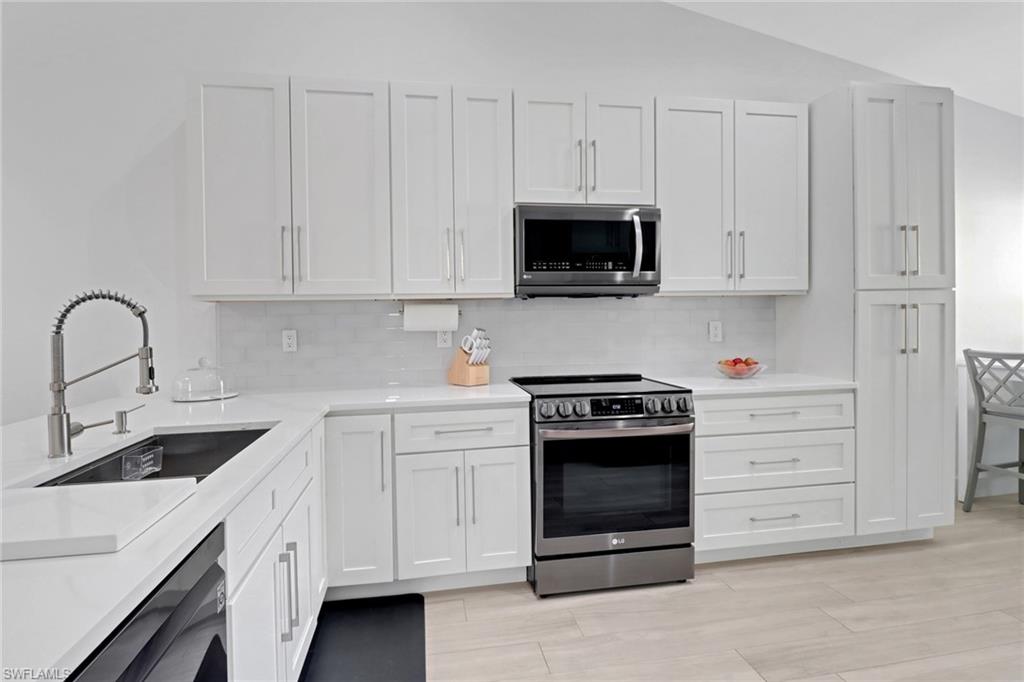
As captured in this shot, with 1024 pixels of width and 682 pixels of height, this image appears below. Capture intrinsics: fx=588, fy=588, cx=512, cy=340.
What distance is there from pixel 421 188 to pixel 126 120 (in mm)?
1529

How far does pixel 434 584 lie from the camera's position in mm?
2777

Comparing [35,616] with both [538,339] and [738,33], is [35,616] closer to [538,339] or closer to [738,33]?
[538,339]

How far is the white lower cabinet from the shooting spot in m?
2.67

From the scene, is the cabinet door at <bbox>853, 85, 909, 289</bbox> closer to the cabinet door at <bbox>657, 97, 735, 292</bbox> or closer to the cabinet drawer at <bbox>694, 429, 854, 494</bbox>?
the cabinet door at <bbox>657, 97, 735, 292</bbox>

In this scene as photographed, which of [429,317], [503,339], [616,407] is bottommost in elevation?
[616,407]

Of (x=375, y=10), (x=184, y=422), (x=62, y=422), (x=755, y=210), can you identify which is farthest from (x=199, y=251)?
(x=755, y=210)

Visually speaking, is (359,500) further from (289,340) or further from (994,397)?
(994,397)

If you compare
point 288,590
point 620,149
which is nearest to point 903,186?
point 620,149

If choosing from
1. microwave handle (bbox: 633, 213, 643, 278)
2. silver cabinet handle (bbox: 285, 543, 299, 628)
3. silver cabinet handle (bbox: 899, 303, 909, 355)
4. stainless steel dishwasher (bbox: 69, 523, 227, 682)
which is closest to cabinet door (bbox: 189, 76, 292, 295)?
silver cabinet handle (bbox: 285, 543, 299, 628)

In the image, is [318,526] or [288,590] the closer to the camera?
[288,590]

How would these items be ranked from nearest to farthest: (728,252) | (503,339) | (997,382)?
1. (728,252)
2. (503,339)
3. (997,382)

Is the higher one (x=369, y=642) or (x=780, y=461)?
(x=780, y=461)

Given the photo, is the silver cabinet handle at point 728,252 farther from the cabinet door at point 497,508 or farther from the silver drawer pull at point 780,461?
the cabinet door at point 497,508

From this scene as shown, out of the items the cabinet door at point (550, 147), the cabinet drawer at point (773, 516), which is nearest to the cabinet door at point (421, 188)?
the cabinet door at point (550, 147)
